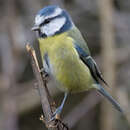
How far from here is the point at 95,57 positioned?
3.51m

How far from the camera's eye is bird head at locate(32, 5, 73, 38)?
225cm

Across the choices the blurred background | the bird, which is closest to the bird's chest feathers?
the bird

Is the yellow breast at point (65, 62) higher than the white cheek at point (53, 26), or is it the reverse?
the white cheek at point (53, 26)

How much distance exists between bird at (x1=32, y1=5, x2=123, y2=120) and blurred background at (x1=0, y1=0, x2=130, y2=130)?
3.04ft

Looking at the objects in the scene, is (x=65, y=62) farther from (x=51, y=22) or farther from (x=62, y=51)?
(x=51, y=22)

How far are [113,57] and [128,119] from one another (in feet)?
1.86

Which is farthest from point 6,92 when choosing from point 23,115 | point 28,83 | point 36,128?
point 36,128

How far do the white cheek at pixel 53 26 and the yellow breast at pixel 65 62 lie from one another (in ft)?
0.13

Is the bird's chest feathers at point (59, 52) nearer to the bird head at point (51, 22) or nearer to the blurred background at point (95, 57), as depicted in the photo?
the bird head at point (51, 22)

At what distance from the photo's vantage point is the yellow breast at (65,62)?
222 cm

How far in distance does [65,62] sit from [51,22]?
28 cm

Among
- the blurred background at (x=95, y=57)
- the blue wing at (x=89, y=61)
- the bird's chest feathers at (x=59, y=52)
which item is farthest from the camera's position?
the blurred background at (x=95, y=57)

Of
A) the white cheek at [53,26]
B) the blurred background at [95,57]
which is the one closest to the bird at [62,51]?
the white cheek at [53,26]

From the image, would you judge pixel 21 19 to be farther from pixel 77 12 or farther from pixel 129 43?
pixel 129 43
